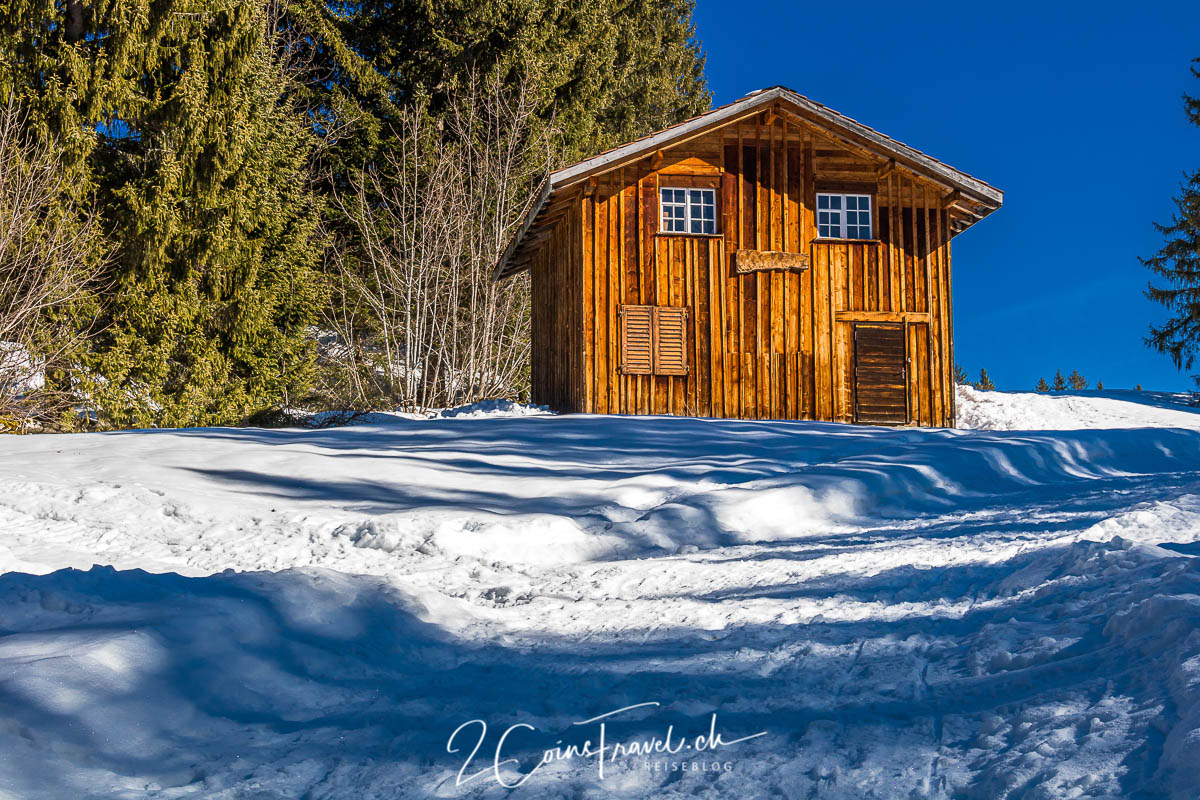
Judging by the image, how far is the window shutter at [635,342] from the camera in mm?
14750

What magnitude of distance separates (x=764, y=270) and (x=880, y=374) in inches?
117

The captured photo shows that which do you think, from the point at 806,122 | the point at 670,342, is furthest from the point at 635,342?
the point at 806,122

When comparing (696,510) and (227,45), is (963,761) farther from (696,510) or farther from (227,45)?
(227,45)

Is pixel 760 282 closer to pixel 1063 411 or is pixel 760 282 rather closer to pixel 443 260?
pixel 443 260

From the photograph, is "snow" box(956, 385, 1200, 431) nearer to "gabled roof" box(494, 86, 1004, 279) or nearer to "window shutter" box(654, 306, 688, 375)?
"gabled roof" box(494, 86, 1004, 279)

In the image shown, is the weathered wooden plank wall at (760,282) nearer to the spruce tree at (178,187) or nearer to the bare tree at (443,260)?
the bare tree at (443,260)

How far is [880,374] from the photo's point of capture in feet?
50.9

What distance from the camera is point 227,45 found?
17562mm

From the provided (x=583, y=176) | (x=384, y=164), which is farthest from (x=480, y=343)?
(x=583, y=176)

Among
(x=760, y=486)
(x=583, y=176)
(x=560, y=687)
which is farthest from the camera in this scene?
(x=583, y=176)

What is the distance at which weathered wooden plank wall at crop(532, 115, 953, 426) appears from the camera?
14.9 meters

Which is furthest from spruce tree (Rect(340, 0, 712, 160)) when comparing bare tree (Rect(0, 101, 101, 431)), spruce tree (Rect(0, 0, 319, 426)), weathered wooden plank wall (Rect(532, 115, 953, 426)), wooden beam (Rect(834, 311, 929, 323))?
wooden beam (Rect(834, 311, 929, 323))

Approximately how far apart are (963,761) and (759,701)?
718mm

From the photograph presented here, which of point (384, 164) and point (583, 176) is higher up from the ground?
point (384, 164)
